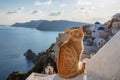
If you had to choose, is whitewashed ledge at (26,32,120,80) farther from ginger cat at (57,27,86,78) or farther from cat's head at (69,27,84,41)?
cat's head at (69,27,84,41)

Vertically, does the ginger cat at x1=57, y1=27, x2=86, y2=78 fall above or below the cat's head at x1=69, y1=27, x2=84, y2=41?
below

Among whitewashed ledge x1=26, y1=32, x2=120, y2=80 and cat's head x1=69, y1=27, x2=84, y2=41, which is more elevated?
cat's head x1=69, y1=27, x2=84, y2=41

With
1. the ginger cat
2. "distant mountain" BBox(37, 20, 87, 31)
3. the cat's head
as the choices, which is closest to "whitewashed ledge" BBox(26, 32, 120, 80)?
the ginger cat

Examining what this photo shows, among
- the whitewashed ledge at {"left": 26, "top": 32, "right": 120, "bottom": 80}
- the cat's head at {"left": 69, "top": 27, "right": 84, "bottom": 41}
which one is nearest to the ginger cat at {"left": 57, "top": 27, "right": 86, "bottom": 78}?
the cat's head at {"left": 69, "top": 27, "right": 84, "bottom": 41}

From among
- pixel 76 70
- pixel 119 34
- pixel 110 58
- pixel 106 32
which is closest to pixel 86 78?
pixel 76 70

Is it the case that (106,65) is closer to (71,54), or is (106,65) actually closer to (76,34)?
(71,54)

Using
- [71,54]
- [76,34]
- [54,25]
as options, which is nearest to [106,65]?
[71,54]

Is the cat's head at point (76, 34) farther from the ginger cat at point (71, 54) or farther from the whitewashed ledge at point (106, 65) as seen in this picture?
the whitewashed ledge at point (106, 65)

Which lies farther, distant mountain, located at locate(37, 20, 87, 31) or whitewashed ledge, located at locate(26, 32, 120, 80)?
distant mountain, located at locate(37, 20, 87, 31)

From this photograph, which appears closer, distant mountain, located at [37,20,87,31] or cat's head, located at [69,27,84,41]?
cat's head, located at [69,27,84,41]
